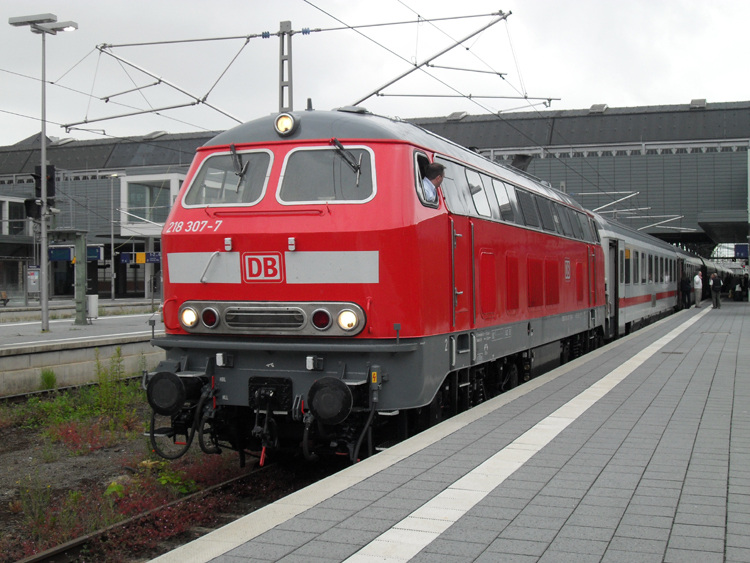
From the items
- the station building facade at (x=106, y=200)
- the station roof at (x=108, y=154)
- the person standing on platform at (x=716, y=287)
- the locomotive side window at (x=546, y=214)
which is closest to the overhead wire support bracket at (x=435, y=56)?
the locomotive side window at (x=546, y=214)

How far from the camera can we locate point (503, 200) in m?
9.70

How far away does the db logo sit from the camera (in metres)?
6.93

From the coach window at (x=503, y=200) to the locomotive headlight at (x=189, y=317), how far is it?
157 inches

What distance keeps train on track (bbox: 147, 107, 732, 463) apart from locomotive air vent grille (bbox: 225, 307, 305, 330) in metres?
0.01

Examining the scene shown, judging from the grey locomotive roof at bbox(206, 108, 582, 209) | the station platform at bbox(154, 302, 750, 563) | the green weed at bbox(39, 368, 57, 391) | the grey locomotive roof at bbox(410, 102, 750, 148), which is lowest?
the green weed at bbox(39, 368, 57, 391)

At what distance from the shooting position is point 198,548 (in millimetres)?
4160

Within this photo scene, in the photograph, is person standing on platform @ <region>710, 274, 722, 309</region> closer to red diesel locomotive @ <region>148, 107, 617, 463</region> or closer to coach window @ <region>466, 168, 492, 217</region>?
coach window @ <region>466, 168, 492, 217</region>

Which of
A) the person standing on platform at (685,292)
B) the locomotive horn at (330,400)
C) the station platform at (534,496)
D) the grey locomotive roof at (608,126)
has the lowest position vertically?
the station platform at (534,496)

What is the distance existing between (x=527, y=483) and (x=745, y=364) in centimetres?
901

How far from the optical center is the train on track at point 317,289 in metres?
6.73

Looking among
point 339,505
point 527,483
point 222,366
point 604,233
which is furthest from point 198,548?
point 604,233

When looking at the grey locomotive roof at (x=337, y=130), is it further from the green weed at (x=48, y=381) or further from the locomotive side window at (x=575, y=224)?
the green weed at (x=48, y=381)

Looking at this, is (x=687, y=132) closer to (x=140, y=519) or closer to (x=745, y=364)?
(x=745, y=364)

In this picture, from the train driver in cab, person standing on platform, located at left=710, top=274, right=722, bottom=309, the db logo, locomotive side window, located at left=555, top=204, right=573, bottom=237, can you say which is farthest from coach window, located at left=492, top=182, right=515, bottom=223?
person standing on platform, located at left=710, top=274, right=722, bottom=309
